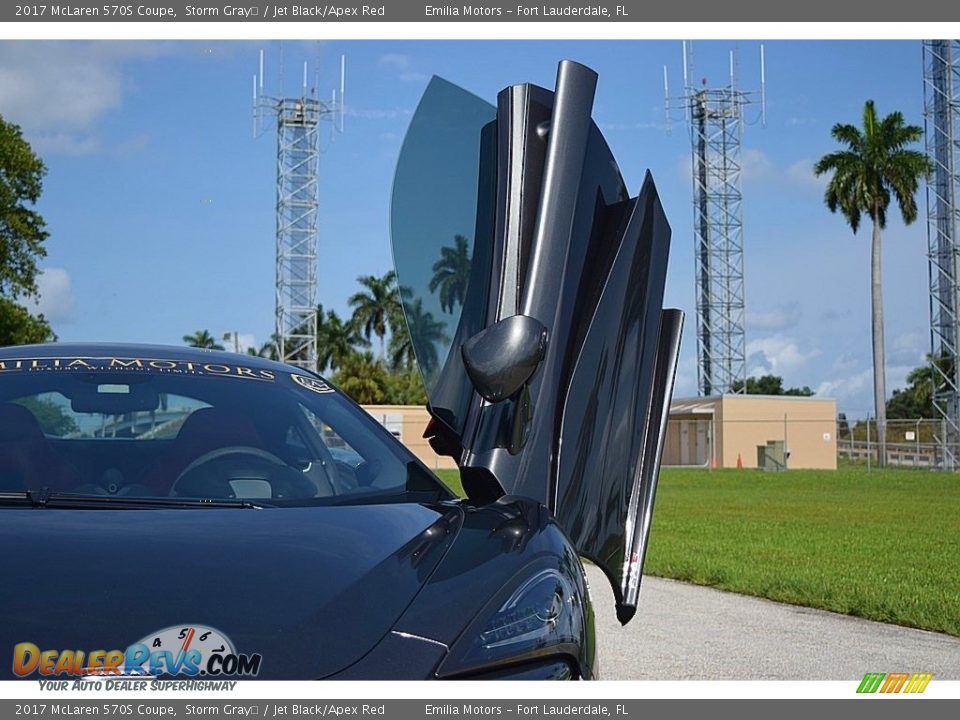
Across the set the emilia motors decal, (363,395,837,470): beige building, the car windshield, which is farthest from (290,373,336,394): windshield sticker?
(363,395,837,470): beige building

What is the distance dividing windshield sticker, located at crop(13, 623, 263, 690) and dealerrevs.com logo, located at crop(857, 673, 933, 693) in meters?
1.94

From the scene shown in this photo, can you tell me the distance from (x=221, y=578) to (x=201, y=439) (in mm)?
1114

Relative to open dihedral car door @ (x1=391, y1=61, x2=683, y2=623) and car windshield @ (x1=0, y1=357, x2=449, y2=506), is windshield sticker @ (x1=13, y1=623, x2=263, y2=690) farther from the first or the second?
open dihedral car door @ (x1=391, y1=61, x2=683, y2=623)

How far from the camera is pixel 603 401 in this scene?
3750mm

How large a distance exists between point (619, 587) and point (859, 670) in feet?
6.29

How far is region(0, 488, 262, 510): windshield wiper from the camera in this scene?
261cm

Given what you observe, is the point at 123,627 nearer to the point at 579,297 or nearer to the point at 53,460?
the point at 53,460

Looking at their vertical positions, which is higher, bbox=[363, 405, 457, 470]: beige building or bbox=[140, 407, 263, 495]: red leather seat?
bbox=[140, 407, 263, 495]: red leather seat

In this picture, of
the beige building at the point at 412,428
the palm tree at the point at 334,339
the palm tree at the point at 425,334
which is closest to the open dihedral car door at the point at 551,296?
the palm tree at the point at 425,334

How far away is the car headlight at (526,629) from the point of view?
2082 millimetres

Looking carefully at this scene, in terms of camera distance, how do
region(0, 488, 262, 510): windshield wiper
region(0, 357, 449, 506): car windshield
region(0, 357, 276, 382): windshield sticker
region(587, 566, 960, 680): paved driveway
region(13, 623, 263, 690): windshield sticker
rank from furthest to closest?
region(587, 566, 960, 680): paved driveway
region(0, 357, 276, 382): windshield sticker
region(0, 357, 449, 506): car windshield
region(0, 488, 262, 510): windshield wiper
region(13, 623, 263, 690): windshield sticker

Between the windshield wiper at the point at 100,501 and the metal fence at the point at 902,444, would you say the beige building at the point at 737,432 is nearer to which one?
the metal fence at the point at 902,444
